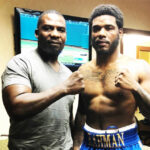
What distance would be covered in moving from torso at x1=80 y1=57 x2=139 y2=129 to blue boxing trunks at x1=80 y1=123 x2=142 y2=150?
0.04 m

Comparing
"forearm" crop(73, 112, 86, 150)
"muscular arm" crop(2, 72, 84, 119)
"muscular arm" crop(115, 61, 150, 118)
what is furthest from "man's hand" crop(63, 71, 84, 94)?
"forearm" crop(73, 112, 86, 150)

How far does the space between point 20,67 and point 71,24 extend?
196 centimetres

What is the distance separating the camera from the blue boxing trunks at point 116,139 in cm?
146

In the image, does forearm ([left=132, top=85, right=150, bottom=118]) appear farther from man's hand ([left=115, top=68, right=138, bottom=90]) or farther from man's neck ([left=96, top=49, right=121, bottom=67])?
man's neck ([left=96, top=49, right=121, bottom=67])

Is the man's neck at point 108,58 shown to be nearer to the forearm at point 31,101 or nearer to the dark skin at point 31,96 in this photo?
the dark skin at point 31,96

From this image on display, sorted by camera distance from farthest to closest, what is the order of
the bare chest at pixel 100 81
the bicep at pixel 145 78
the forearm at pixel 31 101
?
the bare chest at pixel 100 81 → the bicep at pixel 145 78 → the forearm at pixel 31 101

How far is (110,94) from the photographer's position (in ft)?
5.00

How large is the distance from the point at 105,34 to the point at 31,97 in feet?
2.06

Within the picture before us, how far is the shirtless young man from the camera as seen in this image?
4.83 feet

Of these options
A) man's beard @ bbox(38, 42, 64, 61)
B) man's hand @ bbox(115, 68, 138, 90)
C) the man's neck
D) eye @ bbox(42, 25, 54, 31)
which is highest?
eye @ bbox(42, 25, 54, 31)

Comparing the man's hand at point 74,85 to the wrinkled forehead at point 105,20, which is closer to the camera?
the man's hand at point 74,85

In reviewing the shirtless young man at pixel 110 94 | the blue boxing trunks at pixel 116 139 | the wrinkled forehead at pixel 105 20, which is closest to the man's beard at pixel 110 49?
the shirtless young man at pixel 110 94

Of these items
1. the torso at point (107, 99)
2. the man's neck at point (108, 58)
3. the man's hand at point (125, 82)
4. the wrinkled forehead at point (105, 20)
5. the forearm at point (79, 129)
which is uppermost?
the wrinkled forehead at point (105, 20)

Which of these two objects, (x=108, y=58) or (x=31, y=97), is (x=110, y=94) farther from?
(x=31, y=97)
